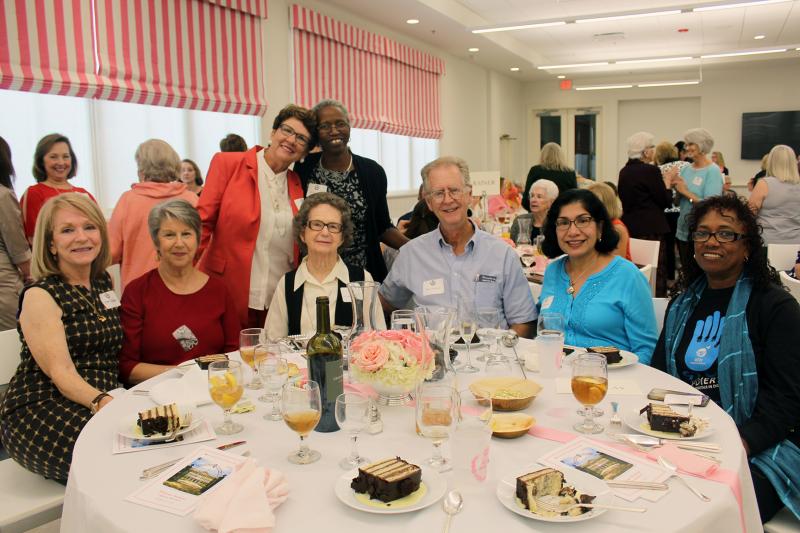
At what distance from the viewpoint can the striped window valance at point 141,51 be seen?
434cm

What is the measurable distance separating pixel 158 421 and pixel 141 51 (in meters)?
4.37

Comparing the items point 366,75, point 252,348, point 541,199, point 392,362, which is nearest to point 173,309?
point 252,348

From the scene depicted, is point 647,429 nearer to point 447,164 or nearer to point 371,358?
point 371,358

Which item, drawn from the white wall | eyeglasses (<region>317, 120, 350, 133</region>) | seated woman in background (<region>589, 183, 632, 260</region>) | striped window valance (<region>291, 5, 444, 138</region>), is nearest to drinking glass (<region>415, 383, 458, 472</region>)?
eyeglasses (<region>317, 120, 350, 133</region>)

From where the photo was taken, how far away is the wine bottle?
1.64 meters

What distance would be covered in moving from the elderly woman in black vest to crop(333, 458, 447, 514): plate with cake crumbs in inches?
55.9

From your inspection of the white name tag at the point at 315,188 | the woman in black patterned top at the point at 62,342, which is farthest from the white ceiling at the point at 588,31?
the woman in black patterned top at the point at 62,342

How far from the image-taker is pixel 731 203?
220 centimetres

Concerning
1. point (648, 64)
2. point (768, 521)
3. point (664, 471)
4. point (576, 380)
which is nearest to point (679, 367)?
point (768, 521)

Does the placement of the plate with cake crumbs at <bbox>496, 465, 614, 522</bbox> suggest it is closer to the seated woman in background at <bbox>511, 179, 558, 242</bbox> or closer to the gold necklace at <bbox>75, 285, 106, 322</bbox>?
the gold necklace at <bbox>75, 285, 106, 322</bbox>

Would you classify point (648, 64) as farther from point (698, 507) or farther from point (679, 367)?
point (698, 507)

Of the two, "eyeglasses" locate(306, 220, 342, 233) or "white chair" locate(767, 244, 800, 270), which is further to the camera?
"white chair" locate(767, 244, 800, 270)

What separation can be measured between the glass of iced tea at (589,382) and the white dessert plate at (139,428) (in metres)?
1.00

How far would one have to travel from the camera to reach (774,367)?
6.52 feet
